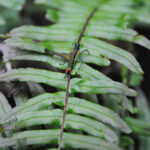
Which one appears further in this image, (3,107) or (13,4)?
(13,4)

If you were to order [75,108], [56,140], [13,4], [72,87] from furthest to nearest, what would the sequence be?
[13,4], [72,87], [75,108], [56,140]

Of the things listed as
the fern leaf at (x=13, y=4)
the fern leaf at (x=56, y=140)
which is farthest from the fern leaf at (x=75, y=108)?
the fern leaf at (x=13, y=4)

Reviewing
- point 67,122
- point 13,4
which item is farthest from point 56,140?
point 13,4

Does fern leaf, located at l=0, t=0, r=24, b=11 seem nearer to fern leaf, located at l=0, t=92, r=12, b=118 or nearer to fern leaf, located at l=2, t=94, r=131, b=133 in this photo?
fern leaf, located at l=0, t=92, r=12, b=118

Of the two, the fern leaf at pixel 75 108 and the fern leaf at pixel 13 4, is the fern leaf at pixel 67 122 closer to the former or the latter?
the fern leaf at pixel 75 108

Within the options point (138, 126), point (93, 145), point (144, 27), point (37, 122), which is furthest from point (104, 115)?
point (144, 27)

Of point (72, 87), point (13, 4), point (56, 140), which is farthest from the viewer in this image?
point (13, 4)

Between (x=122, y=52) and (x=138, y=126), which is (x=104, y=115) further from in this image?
(x=138, y=126)

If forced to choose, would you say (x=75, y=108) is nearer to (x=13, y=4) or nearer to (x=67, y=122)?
(x=67, y=122)
